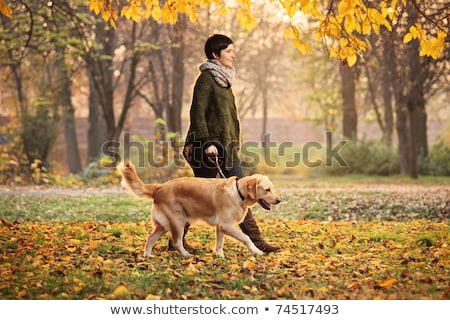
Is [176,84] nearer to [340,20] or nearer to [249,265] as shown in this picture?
[340,20]

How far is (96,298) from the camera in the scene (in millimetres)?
5641

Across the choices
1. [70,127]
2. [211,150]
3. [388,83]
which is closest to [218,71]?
[211,150]

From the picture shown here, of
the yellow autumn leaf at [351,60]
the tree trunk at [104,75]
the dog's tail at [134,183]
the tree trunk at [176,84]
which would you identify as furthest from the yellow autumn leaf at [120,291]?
the tree trunk at [176,84]

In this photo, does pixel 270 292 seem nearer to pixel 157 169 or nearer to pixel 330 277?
pixel 330 277

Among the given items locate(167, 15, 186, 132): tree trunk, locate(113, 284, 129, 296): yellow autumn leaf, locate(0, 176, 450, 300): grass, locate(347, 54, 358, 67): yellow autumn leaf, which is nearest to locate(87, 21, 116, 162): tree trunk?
locate(167, 15, 186, 132): tree trunk

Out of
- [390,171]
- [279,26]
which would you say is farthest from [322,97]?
[390,171]

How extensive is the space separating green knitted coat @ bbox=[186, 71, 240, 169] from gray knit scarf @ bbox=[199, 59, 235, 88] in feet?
0.14

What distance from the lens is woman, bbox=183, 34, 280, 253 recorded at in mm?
7156

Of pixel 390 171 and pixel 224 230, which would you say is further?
pixel 390 171

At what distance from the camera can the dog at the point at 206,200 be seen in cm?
669

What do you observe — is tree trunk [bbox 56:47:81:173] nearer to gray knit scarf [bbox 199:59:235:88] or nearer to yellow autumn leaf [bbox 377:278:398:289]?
gray knit scarf [bbox 199:59:235:88]

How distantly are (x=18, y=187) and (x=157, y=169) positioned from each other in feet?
12.0

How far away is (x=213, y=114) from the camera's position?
23.8 ft

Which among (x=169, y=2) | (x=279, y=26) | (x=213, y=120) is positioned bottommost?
(x=213, y=120)
